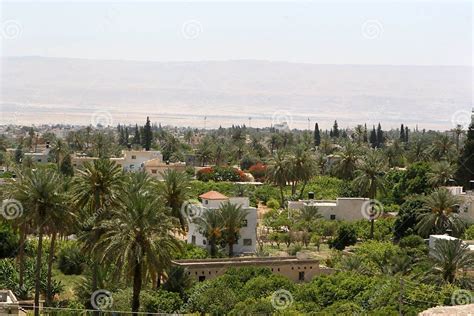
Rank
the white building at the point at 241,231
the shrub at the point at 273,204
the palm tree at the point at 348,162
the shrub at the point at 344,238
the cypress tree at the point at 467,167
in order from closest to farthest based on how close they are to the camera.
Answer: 1. the white building at the point at 241,231
2. the shrub at the point at 344,238
3. the cypress tree at the point at 467,167
4. the shrub at the point at 273,204
5. the palm tree at the point at 348,162

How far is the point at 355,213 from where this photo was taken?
57406 mm

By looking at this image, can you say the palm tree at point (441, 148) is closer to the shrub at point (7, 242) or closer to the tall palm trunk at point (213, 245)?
the tall palm trunk at point (213, 245)

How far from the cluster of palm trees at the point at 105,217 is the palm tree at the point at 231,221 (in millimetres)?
7148

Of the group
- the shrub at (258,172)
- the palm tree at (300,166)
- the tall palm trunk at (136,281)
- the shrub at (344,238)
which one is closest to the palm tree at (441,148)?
the shrub at (258,172)

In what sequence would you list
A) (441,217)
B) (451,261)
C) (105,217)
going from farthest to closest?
(441,217)
(451,261)
(105,217)

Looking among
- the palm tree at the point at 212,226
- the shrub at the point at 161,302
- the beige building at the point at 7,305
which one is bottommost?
the shrub at the point at 161,302

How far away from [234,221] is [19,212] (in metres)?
14.2

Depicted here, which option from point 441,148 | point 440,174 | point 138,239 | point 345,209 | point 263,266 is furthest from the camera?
point 441,148

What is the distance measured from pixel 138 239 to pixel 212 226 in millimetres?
15584

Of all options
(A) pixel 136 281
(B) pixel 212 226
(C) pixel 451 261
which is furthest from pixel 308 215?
(A) pixel 136 281

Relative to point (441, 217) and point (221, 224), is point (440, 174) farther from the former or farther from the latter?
point (221, 224)

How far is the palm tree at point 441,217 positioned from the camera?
151 feet

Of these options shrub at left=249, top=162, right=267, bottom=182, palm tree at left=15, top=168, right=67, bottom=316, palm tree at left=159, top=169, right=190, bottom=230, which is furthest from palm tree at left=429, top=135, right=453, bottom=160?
palm tree at left=15, top=168, right=67, bottom=316

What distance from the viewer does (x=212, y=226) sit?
140 feet
